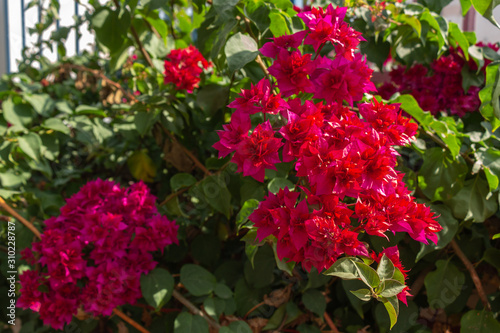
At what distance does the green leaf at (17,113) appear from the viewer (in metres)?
1.18

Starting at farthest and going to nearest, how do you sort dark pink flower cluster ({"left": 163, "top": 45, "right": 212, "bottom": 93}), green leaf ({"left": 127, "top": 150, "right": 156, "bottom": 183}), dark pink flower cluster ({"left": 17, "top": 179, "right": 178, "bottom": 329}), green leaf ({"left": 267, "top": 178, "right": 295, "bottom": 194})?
green leaf ({"left": 127, "top": 150, "right": 156, "bottom": 183}) → dark pink flower cluster ({"left": 163, "top": 45, "right": 212, "bottom": 93}) → dark pink flower cluster ({"left": 17, "top": 179, "right": 178, "bottom": 329}) → green leaf ({"left": 267, "top": 178, "right": 295, "bottom": 194})

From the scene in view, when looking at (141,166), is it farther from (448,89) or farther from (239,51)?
(448,89)

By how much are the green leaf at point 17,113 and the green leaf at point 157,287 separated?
609 millimetres

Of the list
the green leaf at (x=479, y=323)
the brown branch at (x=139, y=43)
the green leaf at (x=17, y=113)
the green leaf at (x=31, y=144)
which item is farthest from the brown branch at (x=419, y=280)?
the green leaf at (x=17, y=113)

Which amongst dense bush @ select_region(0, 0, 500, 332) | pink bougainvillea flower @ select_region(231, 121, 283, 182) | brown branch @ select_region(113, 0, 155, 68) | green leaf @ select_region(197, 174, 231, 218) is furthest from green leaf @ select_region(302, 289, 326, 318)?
brown branch @ select_region(113, 0, 155, 68)

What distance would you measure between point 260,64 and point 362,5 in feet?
1.17

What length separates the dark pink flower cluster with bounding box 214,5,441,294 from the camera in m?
0.52

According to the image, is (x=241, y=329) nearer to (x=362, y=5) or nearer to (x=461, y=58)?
(x=362, y=5)

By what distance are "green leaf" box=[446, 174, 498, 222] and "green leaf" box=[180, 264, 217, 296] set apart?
522 mm

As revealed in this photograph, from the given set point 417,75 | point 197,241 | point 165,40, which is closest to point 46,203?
point 197,241

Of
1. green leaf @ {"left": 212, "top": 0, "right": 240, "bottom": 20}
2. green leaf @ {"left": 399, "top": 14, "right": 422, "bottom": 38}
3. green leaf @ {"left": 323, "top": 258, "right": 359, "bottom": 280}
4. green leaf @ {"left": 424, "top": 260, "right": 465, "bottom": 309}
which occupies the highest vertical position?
green leaf @ {"left": 212, "top": 0, "right": 240, "bottom": 20}

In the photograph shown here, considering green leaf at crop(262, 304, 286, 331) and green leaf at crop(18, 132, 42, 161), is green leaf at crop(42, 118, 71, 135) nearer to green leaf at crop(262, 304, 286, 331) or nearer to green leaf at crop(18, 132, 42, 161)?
green leaf at crop(18, 132, 42, 161)

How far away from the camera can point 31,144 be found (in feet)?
3.66

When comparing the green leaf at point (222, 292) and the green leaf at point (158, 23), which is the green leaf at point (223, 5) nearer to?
the green leaf at point (158, 23)
